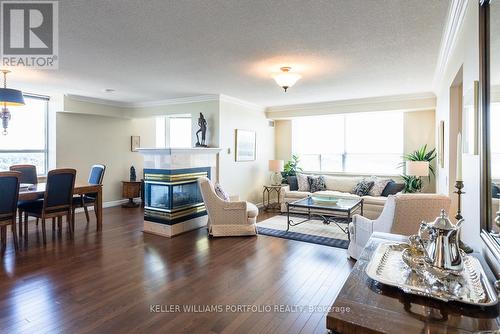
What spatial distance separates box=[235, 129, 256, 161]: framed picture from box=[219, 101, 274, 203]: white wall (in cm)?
10

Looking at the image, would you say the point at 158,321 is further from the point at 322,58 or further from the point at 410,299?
the point at 322,58

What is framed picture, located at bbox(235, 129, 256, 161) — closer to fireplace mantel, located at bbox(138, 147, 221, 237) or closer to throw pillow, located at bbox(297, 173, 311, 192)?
throw pillow, located at bbox(297, 173, 311, 192)

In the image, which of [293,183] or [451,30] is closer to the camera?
[451,30]

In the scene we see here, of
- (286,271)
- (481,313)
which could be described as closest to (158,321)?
(286,271)

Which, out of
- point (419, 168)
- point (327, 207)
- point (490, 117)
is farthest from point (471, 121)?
point (419, 168)

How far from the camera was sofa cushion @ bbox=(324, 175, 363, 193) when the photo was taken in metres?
6.61

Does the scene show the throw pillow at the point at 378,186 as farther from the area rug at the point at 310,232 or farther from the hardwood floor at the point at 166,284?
the hardwood floor at the point at 166,284

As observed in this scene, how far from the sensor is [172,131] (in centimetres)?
838

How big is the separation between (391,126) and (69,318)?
6.74m

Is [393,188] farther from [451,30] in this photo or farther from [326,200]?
[451,30]

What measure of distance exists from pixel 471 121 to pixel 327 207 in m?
2.96

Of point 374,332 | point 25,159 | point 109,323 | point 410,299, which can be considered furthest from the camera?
point 25,159

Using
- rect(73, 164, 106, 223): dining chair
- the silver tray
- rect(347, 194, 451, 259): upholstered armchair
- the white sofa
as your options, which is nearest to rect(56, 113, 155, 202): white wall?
rect(73, 164, 106, 223): dining chair

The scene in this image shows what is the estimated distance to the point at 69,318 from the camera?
7.47ft
